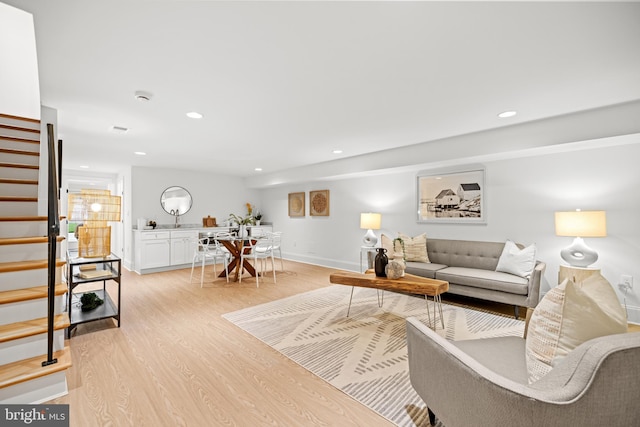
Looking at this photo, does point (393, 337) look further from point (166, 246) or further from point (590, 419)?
point (166, 246)

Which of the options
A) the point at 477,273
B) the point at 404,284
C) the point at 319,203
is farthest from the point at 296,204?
the point at 404,284

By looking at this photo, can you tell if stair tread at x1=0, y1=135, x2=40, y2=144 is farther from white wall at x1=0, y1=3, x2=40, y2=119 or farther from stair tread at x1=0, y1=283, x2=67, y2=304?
stair tread at x1=0, y1=283, x2=67, y2=304

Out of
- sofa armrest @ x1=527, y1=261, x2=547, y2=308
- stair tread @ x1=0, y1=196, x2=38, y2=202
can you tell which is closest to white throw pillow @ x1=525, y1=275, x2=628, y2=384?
sofa armrest @ x1=527, y1=261, x2=547, y2=308

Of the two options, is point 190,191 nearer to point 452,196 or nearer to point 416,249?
point 416,249

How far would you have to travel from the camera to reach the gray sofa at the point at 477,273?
3.18 metres

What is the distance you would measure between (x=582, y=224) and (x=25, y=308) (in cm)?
508

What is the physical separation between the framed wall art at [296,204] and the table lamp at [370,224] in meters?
2.14

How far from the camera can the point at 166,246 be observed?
235 inches

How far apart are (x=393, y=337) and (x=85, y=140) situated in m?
4.94

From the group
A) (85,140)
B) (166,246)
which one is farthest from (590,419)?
(166,246)

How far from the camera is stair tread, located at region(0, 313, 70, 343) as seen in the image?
176cm

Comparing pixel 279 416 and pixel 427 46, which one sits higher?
pixel 427 46

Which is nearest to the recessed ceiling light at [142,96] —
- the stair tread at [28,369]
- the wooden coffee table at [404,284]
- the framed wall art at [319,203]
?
the stair tread at [28,369]

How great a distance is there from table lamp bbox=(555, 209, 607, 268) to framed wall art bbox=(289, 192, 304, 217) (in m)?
5.00
